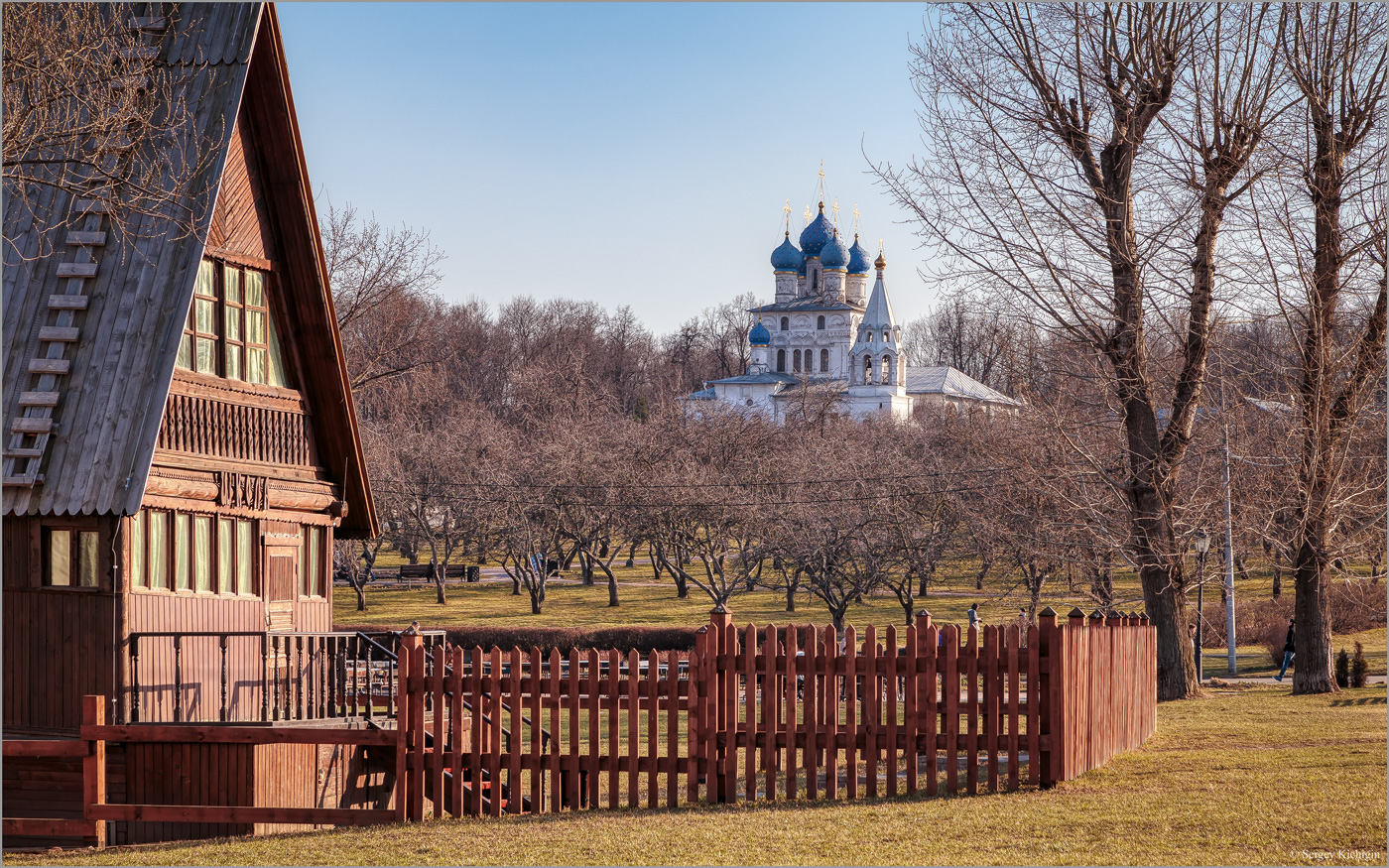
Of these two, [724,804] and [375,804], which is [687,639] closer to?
[375,804]

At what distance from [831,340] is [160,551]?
115 metres

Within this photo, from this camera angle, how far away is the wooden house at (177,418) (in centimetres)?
1322

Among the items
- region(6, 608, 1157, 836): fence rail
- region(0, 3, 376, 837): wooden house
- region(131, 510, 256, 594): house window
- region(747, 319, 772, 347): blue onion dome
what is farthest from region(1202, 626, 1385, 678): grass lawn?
region(747, 319, 772, 347): blue onion dome

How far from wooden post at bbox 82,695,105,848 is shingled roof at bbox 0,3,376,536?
2017mm

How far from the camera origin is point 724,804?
1061 centimetres

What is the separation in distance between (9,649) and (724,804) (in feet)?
25.3

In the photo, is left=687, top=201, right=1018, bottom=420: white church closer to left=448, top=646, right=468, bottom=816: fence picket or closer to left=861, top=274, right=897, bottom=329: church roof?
left=861, top=274, right=897, bottom=329: church roof

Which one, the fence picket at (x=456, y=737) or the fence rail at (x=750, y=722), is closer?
the fence rail at (x=750, y=722)

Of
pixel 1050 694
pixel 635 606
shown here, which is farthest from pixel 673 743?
pixel 635 606

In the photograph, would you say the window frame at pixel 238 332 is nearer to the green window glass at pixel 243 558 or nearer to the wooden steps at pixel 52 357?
the wooden steps at pixel 52 357

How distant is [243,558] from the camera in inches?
608

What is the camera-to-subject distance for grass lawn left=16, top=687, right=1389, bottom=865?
834 cm

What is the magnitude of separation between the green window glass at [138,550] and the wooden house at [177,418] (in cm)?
2

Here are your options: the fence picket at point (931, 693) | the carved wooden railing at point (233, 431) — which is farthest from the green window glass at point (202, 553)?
the fence picket at point (931, 693)
